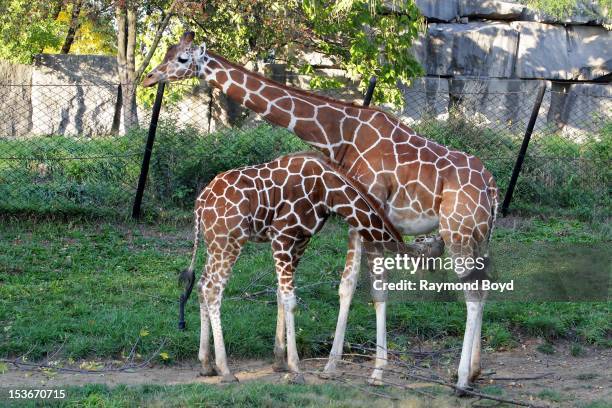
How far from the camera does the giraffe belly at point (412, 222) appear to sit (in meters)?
7.18

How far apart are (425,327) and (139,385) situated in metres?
3.17

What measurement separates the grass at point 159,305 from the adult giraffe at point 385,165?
127 centimetres

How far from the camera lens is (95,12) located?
17250 millimetres

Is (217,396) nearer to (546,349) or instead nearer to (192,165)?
(546,349)

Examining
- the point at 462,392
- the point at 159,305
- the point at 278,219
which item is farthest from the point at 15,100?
the point at 462,392

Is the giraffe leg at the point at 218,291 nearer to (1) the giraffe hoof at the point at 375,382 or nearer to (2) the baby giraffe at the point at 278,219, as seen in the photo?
(2) the baby giraffe at the point at 278,219

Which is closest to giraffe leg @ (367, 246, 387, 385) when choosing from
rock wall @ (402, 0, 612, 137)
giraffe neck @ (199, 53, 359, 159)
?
giraffe neck @ (199, 53, 359, 159)

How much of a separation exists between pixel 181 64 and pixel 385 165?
82.5 inches

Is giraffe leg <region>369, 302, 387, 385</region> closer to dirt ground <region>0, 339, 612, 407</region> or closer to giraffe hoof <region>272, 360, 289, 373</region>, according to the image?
dirt ground <region>0, 339, 612, 407</region>

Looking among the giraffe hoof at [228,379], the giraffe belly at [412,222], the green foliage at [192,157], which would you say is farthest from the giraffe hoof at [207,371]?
the green foliage at [192,157]

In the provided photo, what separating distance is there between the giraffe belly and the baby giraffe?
0.12 metres

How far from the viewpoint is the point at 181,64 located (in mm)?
7594

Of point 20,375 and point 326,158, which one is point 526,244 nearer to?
point 326,158

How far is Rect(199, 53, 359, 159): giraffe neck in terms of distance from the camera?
7.46 metres
